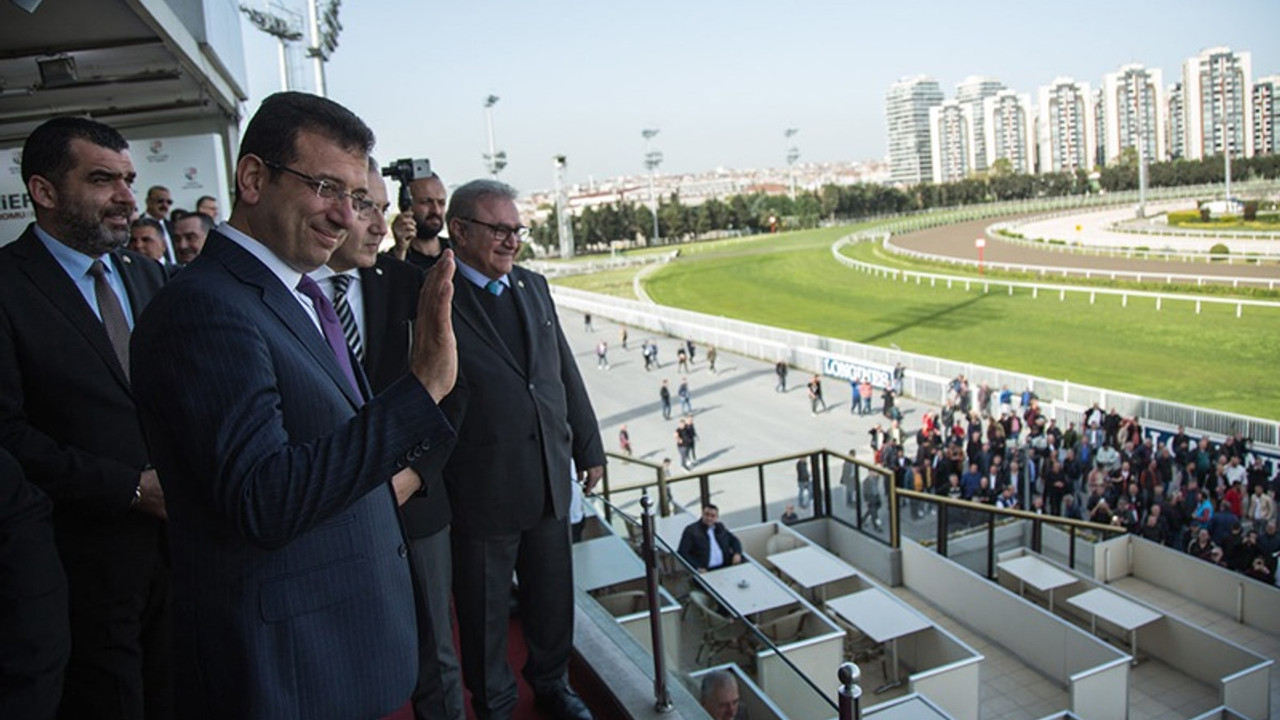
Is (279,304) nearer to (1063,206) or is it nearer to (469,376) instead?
(469,376)

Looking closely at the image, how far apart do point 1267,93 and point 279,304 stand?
177936 mm

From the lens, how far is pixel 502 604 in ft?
11.3

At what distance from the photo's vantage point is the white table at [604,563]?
4.53 meters

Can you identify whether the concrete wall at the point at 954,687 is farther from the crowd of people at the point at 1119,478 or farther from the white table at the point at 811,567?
the crowd of people at the point at 1119,478

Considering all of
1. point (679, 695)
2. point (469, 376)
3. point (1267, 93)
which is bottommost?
point (679, 695)

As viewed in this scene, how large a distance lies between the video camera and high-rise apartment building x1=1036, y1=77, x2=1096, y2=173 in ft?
647

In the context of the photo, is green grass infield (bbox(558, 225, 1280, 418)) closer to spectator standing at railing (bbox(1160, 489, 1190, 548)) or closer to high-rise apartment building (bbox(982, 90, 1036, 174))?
spectator standing at railing (bbox(1160, 489, 1190, 548))

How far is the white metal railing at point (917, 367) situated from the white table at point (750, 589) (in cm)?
1408

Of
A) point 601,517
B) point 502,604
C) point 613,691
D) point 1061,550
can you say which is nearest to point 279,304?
point 502,604

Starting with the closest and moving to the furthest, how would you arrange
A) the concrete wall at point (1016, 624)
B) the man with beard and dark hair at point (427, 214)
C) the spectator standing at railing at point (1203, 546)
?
the man with beard and dark hair at point (427, 214) < the concrete wall at point (1016, 624) < the spectator standing at railing at point (1203, 546)

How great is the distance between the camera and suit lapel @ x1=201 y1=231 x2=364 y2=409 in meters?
1.85

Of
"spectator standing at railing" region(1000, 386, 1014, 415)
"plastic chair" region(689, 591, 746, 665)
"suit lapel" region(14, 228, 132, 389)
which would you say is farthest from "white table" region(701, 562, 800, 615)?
"spectator standing at railing" region(1000, 386, 1014, 415)

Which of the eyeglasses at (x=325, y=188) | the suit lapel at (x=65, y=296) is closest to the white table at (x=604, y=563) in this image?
the suit lapel at (x=65, y=296)

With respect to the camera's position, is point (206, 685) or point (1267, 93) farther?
point (1267, 93)
